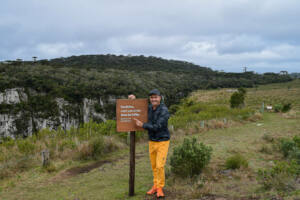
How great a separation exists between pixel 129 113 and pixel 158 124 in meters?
0.61

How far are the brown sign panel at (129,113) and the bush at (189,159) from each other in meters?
1.44

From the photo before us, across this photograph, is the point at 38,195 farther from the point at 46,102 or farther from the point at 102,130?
the point at 46,102

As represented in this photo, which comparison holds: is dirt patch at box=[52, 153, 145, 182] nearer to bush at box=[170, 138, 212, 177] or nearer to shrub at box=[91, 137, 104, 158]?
shrub at box=[91, 137, 104, 158]

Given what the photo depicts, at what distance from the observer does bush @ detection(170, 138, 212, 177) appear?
4629 mm

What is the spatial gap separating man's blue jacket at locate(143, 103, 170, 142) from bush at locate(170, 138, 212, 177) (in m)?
1.18

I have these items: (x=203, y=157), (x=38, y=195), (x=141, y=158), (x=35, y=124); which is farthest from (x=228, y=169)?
(x=35, y=124)

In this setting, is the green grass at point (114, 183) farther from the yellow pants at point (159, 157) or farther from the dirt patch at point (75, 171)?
the yellow pants at point (159, 157)

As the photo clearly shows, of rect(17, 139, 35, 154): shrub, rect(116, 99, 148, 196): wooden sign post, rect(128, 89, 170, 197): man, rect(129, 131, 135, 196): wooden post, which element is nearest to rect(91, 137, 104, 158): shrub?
rect(17, 139, 35, 154): shrub

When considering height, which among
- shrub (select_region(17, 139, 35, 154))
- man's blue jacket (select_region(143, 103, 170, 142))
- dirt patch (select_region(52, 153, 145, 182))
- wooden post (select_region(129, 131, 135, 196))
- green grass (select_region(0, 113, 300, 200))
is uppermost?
man's blue jacket (select_region(143, 103, 170, 142))

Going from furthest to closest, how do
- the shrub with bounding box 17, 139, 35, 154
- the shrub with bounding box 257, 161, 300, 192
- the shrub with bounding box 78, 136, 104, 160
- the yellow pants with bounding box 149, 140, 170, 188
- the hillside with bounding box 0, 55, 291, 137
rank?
the hillside with bounding box 0, 55, 291, 137, the shrub with bounding box 78, 136, 104, 160, the shrub with bounding box 17, 139, 35, 154, the yellow pants with bounding box 149, 140, 170, 188, the shrub with bounding box 257, 161, 300, 192

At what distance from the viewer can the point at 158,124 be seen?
3.56m

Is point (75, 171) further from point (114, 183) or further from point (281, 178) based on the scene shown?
point (281, 178)

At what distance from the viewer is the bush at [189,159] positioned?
15.2 ft

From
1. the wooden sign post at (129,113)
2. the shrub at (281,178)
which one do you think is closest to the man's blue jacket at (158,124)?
the wooden sign post at (129,113)
